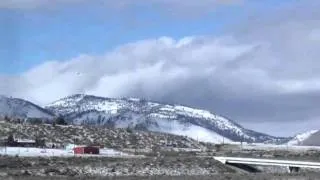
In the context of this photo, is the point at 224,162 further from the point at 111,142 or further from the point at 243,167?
the point at 111,142

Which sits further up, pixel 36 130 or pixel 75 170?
pixel 36 130

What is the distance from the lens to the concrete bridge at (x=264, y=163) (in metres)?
124

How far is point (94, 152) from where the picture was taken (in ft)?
495

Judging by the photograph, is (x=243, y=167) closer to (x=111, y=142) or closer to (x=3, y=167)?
(x=3, y=167)

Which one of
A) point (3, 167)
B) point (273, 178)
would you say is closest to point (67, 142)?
point (3, 167)

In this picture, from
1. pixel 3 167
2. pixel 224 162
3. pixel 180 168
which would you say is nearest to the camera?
pixel 3 167

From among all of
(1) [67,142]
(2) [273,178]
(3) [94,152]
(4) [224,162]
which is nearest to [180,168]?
(4) [224,162]

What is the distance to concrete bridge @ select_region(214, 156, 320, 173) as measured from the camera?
408 ft

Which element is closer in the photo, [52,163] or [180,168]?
[52,163]

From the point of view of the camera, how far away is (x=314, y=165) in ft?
402

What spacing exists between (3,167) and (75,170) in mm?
8702

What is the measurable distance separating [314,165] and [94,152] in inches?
1784

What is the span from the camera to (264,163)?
130750 millimetres

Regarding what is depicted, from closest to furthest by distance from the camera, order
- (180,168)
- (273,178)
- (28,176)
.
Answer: (28,176), (273,178), (180,168)
